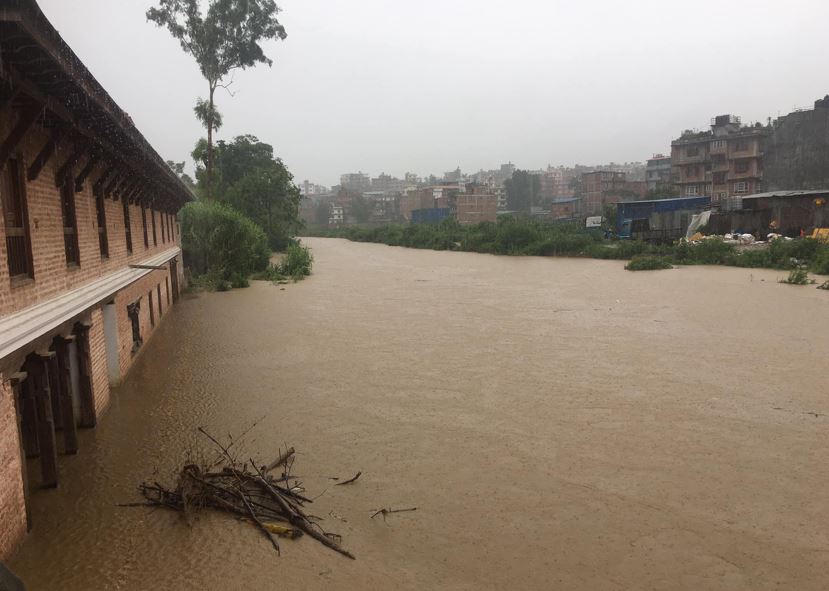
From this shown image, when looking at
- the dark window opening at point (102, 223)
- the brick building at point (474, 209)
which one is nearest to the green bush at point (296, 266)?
the dark window opening at point (102, 223)

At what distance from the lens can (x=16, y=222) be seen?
554 centimetres

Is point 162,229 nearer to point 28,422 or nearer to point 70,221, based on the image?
point 70,221

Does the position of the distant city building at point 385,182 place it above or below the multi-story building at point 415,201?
above

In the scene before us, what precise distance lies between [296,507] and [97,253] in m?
4.84

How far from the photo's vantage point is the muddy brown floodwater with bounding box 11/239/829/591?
16.6 feet

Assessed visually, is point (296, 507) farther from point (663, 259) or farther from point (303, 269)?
point (663, 259)

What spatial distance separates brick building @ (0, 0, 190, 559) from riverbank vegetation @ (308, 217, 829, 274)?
79.8ft

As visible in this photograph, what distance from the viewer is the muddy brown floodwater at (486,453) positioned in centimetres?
505

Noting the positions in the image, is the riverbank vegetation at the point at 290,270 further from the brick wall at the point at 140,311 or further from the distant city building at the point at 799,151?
the distant city building at the point at 799,151

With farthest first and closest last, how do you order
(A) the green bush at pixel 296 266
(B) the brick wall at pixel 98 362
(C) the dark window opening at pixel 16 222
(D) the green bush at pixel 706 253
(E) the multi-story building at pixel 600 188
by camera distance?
(E) the multi-story building at pixel 600 188, (D) the green bush at pixel 706 253, (A) the green bush at pixel 296 266, (B) the brick wall at pixel 98 362, (C) the dark window opening at pixel 16 222

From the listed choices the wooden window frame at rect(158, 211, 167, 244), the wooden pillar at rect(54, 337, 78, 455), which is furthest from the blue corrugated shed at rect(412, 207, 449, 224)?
the wooden pillar at rect(54, 337, 78, 455)

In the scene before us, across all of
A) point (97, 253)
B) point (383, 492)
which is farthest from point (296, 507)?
point (97, 253)

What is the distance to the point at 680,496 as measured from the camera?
6301 millimetres

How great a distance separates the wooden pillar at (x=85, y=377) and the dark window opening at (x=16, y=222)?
74.6 inches
